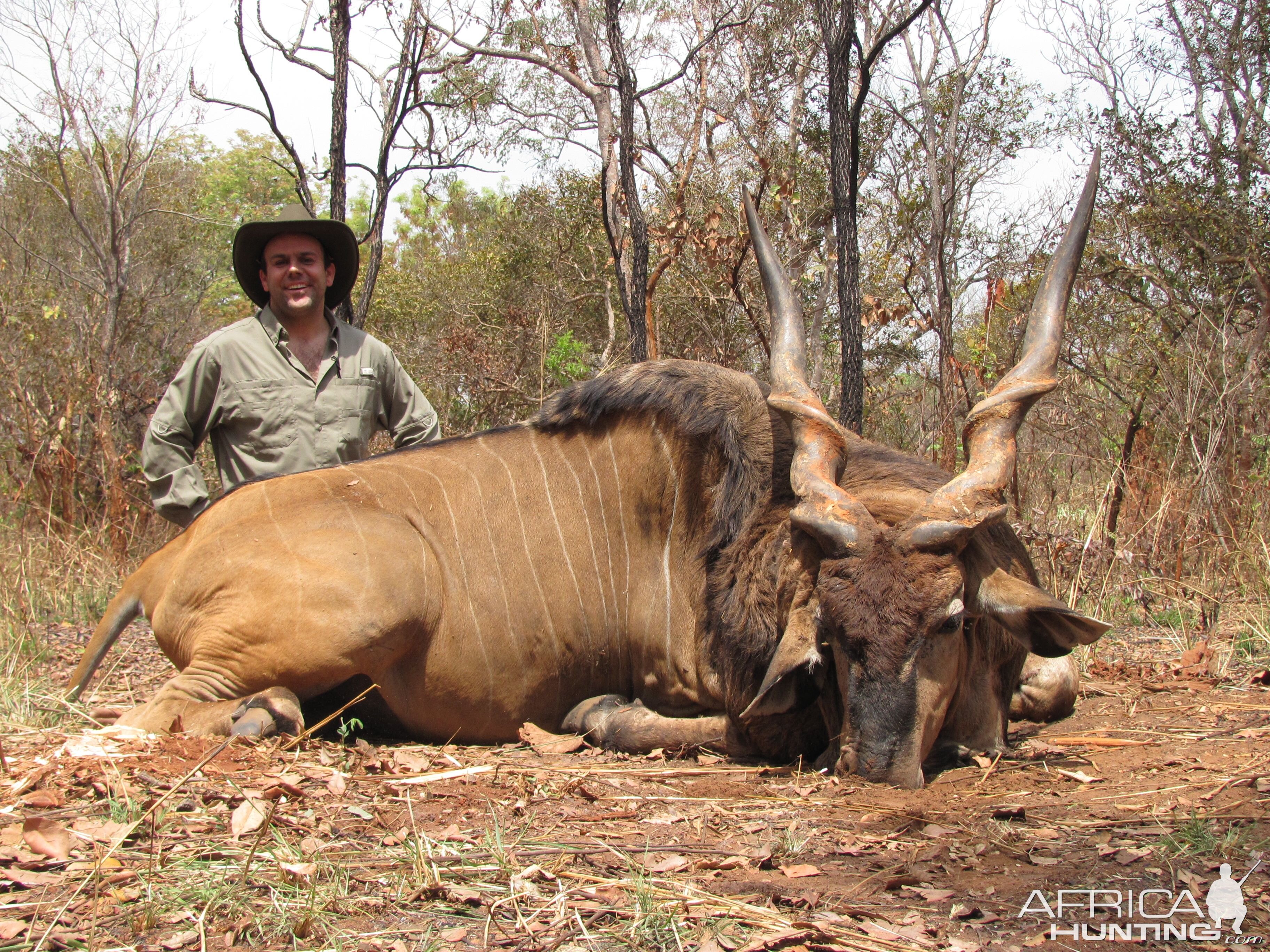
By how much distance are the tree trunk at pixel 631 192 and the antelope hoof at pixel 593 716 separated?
10.6 feet

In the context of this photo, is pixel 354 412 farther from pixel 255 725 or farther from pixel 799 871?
pixel 799 871

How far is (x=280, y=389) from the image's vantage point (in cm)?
450

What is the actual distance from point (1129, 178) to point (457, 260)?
13.1 metres

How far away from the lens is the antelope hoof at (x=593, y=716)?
3.65 meters

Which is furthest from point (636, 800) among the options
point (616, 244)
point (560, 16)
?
point (560, 16)

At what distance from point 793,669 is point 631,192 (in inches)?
174

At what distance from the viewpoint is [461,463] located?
13.1ft

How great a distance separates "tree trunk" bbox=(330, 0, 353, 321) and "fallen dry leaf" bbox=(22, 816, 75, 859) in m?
4.95

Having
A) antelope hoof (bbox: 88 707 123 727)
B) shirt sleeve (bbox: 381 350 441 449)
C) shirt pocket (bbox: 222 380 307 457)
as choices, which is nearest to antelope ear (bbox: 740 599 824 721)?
antelope hoof (bbox: 88 707 123 727)

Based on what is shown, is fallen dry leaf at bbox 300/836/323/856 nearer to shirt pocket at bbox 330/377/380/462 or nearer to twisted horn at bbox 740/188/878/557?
twisted horn at bbox 740/188/878/557

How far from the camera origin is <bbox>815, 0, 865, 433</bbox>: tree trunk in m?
5.58

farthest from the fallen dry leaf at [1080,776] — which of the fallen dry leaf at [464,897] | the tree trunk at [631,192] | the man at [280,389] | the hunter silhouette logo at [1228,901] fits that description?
the tree trunk at [631,192]

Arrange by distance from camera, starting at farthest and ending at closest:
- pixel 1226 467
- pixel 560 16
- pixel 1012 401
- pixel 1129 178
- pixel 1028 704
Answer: pixel 560 16 → pixel 1129 178 → pixel 1226 467 → pixel 1028 704 → pixel 1012 401

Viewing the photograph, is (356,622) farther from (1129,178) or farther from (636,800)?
(1129,178)
